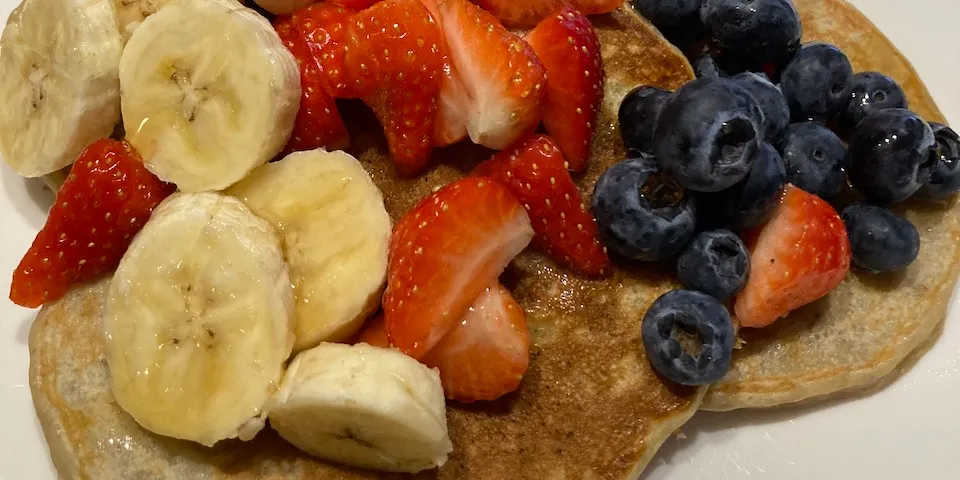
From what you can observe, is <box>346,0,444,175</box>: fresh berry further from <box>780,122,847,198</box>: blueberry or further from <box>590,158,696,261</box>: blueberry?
<box>780,122,847,198</box>: blueberry

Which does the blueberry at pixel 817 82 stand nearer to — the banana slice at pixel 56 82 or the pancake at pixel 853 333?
the pancake at pixel 853 333

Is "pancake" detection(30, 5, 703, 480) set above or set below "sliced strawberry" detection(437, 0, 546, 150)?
below

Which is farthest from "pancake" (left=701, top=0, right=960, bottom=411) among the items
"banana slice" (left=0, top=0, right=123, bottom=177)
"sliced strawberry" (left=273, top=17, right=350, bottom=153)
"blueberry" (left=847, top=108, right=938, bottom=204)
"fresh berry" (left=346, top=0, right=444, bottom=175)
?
"banana slice" (left=0, top=0, right=123, bottom=177)

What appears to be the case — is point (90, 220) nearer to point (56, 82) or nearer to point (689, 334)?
point (56, 82)

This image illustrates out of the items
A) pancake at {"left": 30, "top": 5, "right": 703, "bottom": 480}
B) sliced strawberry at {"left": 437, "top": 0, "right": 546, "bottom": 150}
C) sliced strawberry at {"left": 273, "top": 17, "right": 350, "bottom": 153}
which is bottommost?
Answer: pancake at {"left": 30, "top": 5, "right": 703, "bottom": 480}

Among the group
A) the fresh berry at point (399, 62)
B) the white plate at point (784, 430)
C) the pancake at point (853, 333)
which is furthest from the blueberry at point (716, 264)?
the fresh berry at point (399, 62)

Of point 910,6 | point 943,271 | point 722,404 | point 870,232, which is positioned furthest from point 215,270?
point 910,6

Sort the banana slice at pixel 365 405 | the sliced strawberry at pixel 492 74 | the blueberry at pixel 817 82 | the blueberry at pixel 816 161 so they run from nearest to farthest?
the banana slice at pixel 365 405 < the sliced strawberry at pixel 492 74 < the blueberry at pixel 816 161 < the blueberry at pixel 817 82
